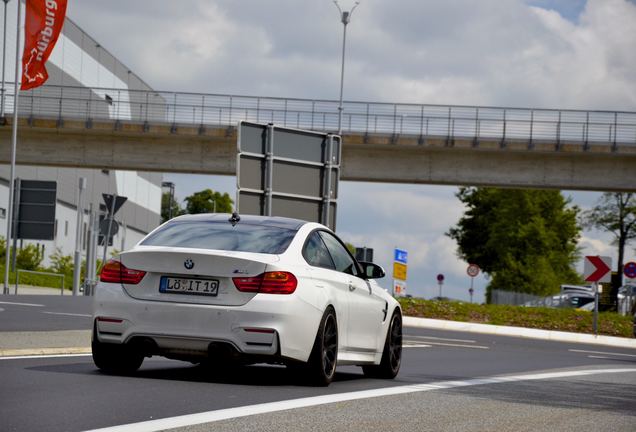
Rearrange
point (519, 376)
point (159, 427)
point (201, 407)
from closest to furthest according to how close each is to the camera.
A: point (159, 427) < point (201, 407) < point (519, 376)

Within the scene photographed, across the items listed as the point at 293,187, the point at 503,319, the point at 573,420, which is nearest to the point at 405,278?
the point at 503,319

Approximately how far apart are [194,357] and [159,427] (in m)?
3.16

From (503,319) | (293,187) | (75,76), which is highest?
(75,76)

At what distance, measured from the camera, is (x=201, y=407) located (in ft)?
27.6

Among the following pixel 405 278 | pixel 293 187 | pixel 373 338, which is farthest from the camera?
pixel 405 278

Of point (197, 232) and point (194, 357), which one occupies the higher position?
point (197, 232)

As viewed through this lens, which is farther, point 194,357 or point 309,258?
point 309,258

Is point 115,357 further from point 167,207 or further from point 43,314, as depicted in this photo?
point 167,207

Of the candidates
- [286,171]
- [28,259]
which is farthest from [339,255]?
[28,259]

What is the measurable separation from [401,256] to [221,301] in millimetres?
40769

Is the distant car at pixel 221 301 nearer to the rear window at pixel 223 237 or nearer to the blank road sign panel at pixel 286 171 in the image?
the rear window at pixel 223 237

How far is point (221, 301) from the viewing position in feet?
33.6

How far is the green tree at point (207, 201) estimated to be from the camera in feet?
495

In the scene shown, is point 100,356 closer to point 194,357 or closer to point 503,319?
point 194,357
